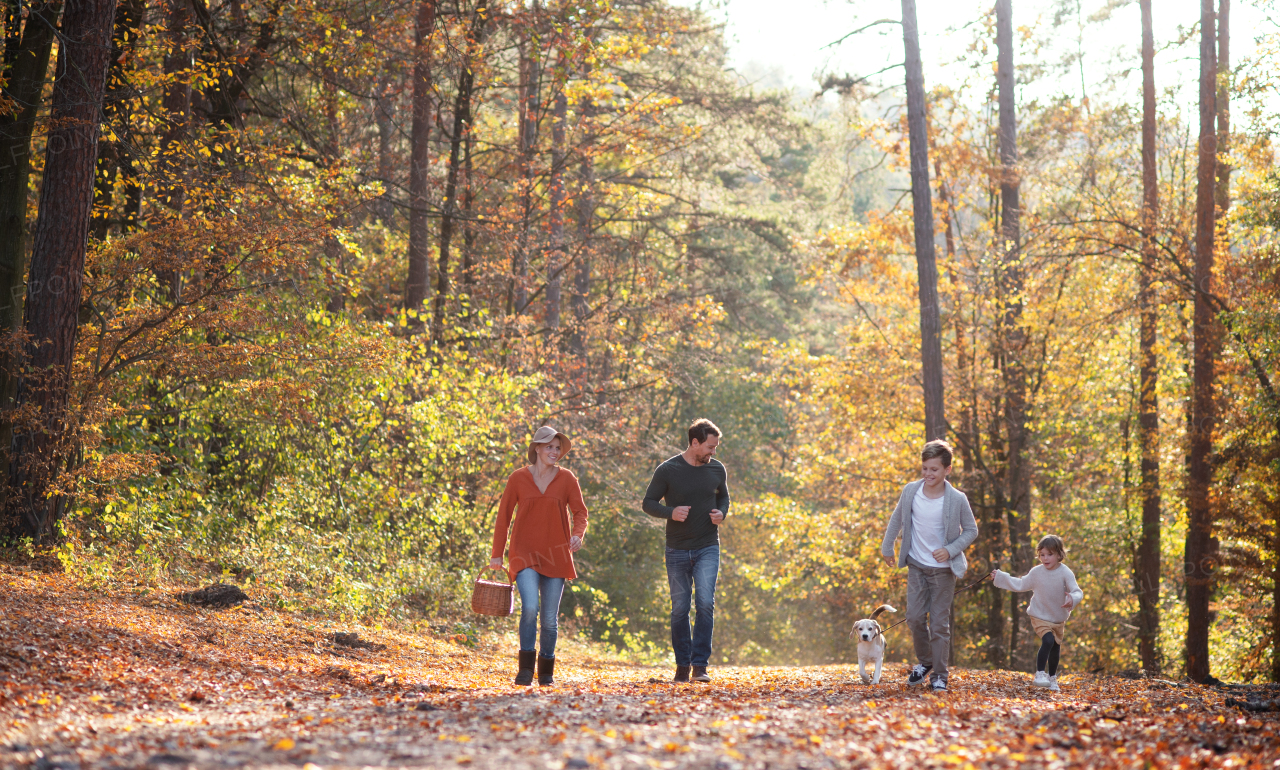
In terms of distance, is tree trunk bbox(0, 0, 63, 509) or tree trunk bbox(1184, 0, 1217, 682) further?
tree trunk bbox(1184, 0, 1217, 682)

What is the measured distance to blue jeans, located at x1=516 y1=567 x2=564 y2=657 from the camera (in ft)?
24.6

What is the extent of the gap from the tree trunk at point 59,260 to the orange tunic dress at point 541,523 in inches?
195

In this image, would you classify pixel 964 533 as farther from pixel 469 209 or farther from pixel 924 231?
pixel 469 209

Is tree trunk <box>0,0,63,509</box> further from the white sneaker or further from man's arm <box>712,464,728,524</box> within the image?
the white sneaker

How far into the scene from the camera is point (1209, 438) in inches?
607

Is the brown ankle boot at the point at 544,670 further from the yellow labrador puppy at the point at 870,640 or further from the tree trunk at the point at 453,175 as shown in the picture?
the tree trunk at the point at 453,175

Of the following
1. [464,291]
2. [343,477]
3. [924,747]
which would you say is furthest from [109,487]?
[464,291]

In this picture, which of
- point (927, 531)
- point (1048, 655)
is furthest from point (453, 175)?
point (1048, 655)

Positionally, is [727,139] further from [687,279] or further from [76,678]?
[76,678]

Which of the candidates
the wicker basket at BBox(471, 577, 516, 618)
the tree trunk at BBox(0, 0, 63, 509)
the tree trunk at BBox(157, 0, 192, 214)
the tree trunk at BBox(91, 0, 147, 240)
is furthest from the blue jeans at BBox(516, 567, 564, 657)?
the tree trunk at BBox(91, 0, 147, 240)

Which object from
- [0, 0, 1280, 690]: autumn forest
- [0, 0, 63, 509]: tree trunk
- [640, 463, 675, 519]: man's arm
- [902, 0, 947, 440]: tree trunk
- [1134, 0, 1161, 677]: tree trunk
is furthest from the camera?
[1134, 0, 1161, 677]: tree trunk

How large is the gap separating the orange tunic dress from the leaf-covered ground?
2.92 feet

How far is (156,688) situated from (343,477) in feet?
26.0

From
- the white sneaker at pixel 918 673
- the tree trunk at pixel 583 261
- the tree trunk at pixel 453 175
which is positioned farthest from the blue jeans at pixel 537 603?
the tree trunk at pixel 583 261
